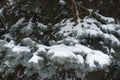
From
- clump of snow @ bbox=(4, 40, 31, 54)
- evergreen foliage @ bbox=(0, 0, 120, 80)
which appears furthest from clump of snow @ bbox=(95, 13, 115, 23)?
clump of snow @ bbox=(4, 40, 31, 54)

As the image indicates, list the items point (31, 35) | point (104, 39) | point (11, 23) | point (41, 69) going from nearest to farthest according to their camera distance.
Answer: point (41, 69)
point (104, 39)
point (31, 35)
point (11, 23)

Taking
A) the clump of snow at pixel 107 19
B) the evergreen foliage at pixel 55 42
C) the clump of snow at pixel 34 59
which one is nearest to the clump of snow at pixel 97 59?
the evergreen foliage at pixel 55 42

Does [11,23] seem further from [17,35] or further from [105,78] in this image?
[105,78]

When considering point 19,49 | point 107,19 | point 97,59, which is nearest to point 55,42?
point 19,49

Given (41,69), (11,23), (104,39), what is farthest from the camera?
(11,23)

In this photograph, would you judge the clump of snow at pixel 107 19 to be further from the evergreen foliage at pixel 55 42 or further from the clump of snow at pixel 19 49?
the clump of snow at pixel 19 49

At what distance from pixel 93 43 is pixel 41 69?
0.97m

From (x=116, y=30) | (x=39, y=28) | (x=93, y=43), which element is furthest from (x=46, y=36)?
(x=116, y=30)

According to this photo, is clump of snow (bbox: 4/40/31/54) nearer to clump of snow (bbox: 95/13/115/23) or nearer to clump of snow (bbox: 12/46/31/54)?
clump of snow (bbox: 12/46/31/54)

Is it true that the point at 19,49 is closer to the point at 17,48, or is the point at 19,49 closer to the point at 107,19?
the point at 17,48

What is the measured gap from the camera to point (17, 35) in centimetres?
505

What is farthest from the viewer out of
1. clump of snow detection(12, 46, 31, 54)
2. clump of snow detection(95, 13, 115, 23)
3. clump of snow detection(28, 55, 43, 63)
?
clump of snow detection(95, 13, 115, 23)

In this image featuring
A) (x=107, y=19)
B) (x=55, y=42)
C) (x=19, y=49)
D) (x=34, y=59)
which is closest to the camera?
(x=34, y=59)

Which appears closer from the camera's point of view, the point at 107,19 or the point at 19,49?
the point at 19,49
